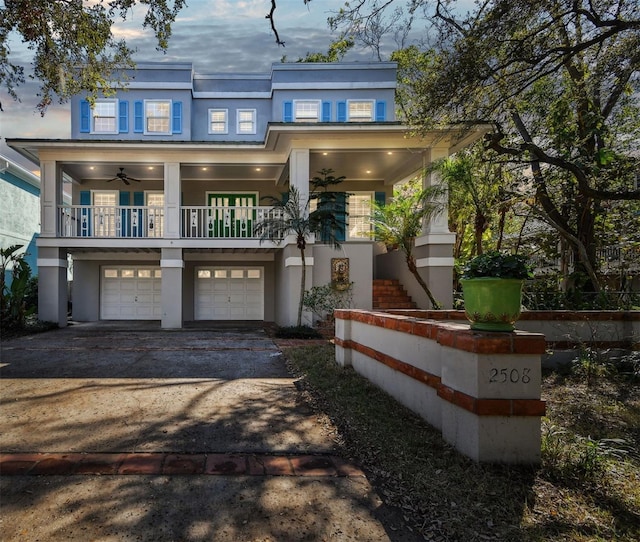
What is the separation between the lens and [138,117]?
16281mm

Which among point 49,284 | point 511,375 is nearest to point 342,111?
point 49,284

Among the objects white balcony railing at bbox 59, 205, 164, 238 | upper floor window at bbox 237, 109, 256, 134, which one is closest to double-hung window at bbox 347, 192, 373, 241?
upper floor window at bbox 237, 109, 256, 134

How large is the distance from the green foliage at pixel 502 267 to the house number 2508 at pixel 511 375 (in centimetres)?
68

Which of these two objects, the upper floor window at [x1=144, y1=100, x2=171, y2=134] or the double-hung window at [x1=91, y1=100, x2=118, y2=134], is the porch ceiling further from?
the upper floor window at [x1=144, y1=100, x2=171, y2=134]

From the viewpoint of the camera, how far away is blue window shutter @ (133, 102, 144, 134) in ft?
53.2

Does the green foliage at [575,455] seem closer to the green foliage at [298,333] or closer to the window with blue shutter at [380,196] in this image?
the green foliage at [298,333]

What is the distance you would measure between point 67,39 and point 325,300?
725 cm

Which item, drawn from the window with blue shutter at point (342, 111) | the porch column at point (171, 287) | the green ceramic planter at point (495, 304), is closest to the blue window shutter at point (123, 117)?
the porch column at point (171, 287)

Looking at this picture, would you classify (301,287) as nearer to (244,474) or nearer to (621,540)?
(244,474)

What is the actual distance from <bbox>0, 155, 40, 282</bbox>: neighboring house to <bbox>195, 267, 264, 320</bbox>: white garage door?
687cm

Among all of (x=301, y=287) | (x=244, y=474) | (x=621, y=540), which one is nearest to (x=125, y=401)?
(x=244, y=474)

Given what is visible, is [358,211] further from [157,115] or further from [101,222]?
[157,115]

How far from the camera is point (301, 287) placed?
10617 millimetres

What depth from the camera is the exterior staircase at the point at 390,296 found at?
12156 mm
